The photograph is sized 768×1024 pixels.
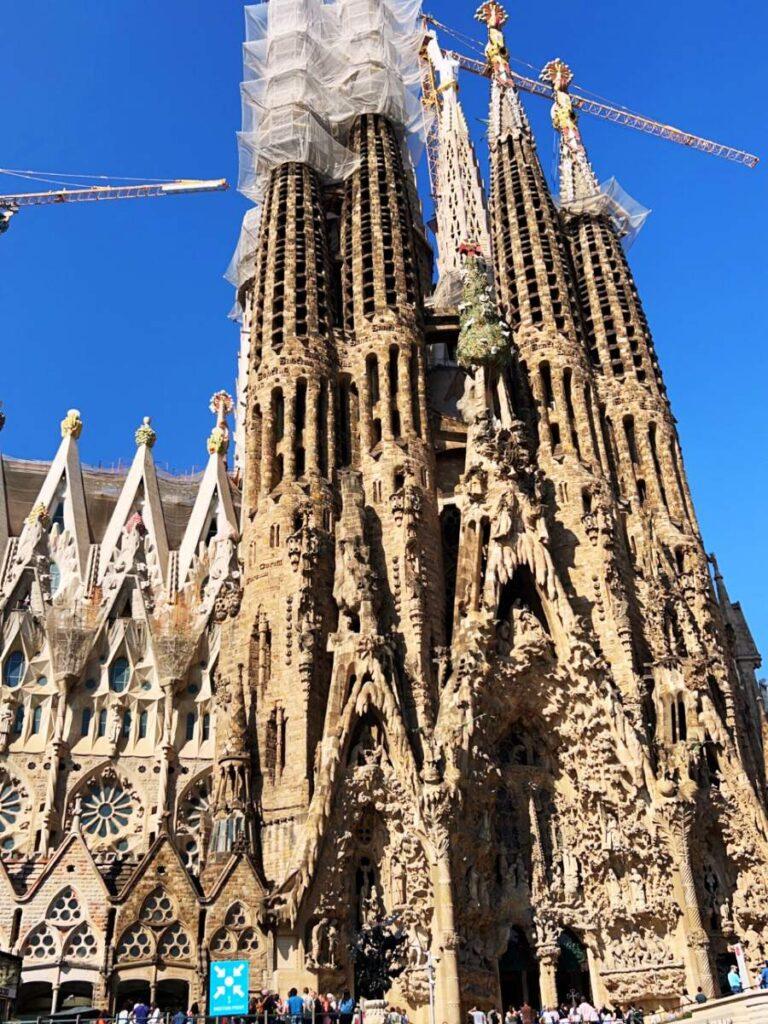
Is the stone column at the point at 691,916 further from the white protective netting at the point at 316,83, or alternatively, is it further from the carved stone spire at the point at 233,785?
the white protective netting at the point at 316,83

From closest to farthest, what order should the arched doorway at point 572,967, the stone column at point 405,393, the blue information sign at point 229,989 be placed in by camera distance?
1. the blue information sign at point 229,989
2. the arched doorway at point 572,967
3. the stone column at point 405,393

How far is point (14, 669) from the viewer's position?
2912cm

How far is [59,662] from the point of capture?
1129 inches

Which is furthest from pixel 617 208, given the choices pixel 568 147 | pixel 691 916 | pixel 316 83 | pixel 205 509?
pixel 691 916

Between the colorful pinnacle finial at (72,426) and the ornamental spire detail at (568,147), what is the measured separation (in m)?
20.2

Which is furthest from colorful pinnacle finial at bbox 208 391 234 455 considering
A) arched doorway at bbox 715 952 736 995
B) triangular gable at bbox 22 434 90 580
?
arched doorway at bbox 715 952 736 995

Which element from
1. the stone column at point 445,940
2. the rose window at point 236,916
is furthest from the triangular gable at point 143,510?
the stone column at point 445,940

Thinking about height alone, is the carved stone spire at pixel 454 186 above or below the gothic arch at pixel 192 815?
above

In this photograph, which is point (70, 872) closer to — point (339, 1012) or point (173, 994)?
point (173, 994)

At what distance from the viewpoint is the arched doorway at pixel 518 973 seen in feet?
77.8

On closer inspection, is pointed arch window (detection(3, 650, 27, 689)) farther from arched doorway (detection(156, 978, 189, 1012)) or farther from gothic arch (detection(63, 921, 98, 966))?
arched doorway (detection(156, 978, 189, 1012))

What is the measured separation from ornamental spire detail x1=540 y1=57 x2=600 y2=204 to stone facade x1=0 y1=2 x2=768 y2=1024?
3.18 m

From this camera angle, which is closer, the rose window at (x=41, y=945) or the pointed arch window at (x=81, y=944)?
the rose window at (x=41, y=945)

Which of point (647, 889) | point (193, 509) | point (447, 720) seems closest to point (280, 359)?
point (193, 509)
